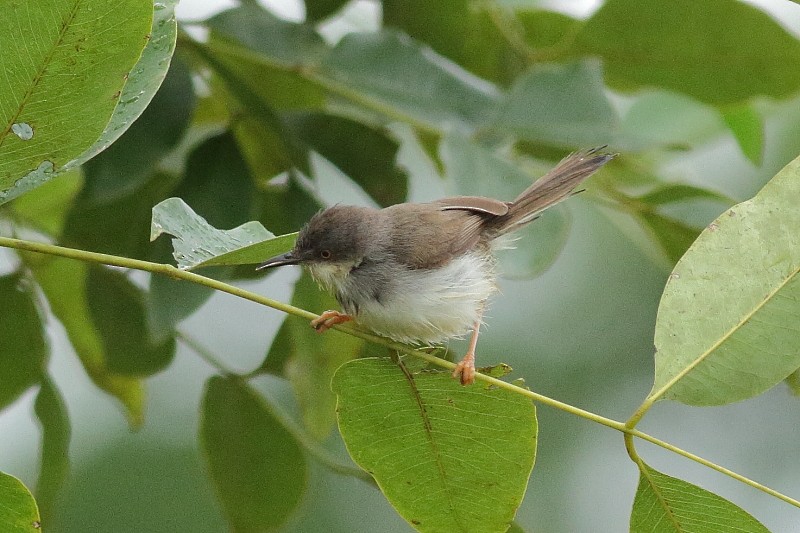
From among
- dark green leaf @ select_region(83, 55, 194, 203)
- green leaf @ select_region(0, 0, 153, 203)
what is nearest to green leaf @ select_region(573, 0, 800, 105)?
dark green leaf @ select_region(83, 55, 194, 203)

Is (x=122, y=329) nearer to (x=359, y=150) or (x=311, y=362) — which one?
(x=311, y=362)

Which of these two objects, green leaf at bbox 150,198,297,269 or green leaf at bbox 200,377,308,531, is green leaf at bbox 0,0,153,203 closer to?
green leaf at bbox 150,198,297,269

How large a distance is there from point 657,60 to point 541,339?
3738mm

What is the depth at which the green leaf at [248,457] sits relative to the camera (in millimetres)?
2689

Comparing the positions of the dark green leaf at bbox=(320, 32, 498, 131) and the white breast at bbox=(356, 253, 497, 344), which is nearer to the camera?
the white breast at bbox=(356, 253, 497, 344)

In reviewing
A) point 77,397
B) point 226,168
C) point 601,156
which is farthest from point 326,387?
point 77,397

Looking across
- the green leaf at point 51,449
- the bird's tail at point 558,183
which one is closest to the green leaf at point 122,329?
the green leaf at point 51,449

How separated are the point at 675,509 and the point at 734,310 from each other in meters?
0.39

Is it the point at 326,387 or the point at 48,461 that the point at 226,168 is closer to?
the point at 326,387

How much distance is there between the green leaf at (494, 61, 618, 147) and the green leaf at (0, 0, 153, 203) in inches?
57.1

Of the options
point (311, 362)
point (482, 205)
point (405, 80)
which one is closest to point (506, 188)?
point (482, 205)

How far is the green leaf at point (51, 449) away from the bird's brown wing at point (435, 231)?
1.04 metres

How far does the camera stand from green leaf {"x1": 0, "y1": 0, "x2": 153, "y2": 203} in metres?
1.60

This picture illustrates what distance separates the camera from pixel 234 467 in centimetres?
271
